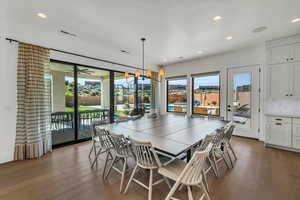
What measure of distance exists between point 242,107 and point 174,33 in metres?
3.40

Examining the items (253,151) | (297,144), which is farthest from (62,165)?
(297,144)

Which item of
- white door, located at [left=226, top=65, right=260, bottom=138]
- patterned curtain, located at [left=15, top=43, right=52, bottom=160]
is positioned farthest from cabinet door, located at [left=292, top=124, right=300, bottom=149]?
patterned curtain, located at [left=15, top=43, right=52, bottom=160]

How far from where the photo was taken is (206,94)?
547 cm

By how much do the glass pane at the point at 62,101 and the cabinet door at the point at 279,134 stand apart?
18.3ft

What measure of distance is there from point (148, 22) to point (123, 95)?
3.08 metres

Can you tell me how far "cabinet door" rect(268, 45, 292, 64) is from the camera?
11.5ft

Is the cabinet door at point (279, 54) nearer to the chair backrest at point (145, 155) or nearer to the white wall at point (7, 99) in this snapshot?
the chair backrest at point (145, 155)

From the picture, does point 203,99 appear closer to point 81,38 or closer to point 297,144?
point 297,144

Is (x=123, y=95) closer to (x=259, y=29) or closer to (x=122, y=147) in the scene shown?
(x=122, y=147)

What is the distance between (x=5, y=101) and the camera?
282 cm

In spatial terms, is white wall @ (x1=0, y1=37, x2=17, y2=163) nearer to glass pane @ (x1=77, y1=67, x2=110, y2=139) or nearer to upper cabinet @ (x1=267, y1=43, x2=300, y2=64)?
glass pane @ (x1=77, y1=67, x2=110, y2=139)

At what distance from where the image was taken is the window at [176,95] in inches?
243

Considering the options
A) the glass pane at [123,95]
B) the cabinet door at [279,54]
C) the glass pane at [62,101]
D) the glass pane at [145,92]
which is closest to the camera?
the cabinet door at [279,54]

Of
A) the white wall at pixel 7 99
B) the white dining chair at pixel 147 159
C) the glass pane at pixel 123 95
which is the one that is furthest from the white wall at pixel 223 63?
the white wall at pixel 7 99
